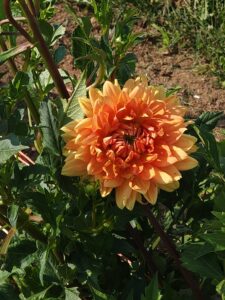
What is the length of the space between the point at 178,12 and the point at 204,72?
371mm

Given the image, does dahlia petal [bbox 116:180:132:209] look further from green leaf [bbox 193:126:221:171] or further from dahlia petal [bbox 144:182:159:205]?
green leaf [bbox 193:126:221:171]

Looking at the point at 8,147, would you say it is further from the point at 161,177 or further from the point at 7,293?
the point at 7,293

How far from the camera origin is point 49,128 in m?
0.98

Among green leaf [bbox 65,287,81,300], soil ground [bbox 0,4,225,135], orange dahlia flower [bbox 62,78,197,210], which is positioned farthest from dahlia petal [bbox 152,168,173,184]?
soil ground [bbox 0,4,225,135]

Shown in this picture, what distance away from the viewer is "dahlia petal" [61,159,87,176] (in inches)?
36.3

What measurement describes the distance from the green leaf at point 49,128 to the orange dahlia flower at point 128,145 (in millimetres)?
33

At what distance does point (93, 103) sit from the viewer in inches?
36.2

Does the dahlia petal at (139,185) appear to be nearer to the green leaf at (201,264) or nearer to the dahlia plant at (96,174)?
the dahlia plant at (96,174)

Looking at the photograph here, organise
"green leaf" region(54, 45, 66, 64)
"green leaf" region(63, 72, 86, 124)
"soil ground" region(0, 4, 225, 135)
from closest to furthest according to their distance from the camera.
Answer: "green leaf" region(63, 72, 86, 124) < "green leaf" region(54, 45, 66, 64) < "soil ground" region(0, 4, 225, 135)

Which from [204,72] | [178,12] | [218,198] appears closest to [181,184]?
[218,198]

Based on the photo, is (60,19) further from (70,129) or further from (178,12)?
(70,129)

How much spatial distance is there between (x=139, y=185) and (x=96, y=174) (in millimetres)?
67

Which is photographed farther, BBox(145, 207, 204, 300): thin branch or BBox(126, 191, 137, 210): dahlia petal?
BBox(145, 207, 204, 300): thin branch

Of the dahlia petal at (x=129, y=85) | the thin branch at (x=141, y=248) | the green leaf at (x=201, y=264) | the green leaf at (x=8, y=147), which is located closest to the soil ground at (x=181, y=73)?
the thin branch at (x=141, y=248)
